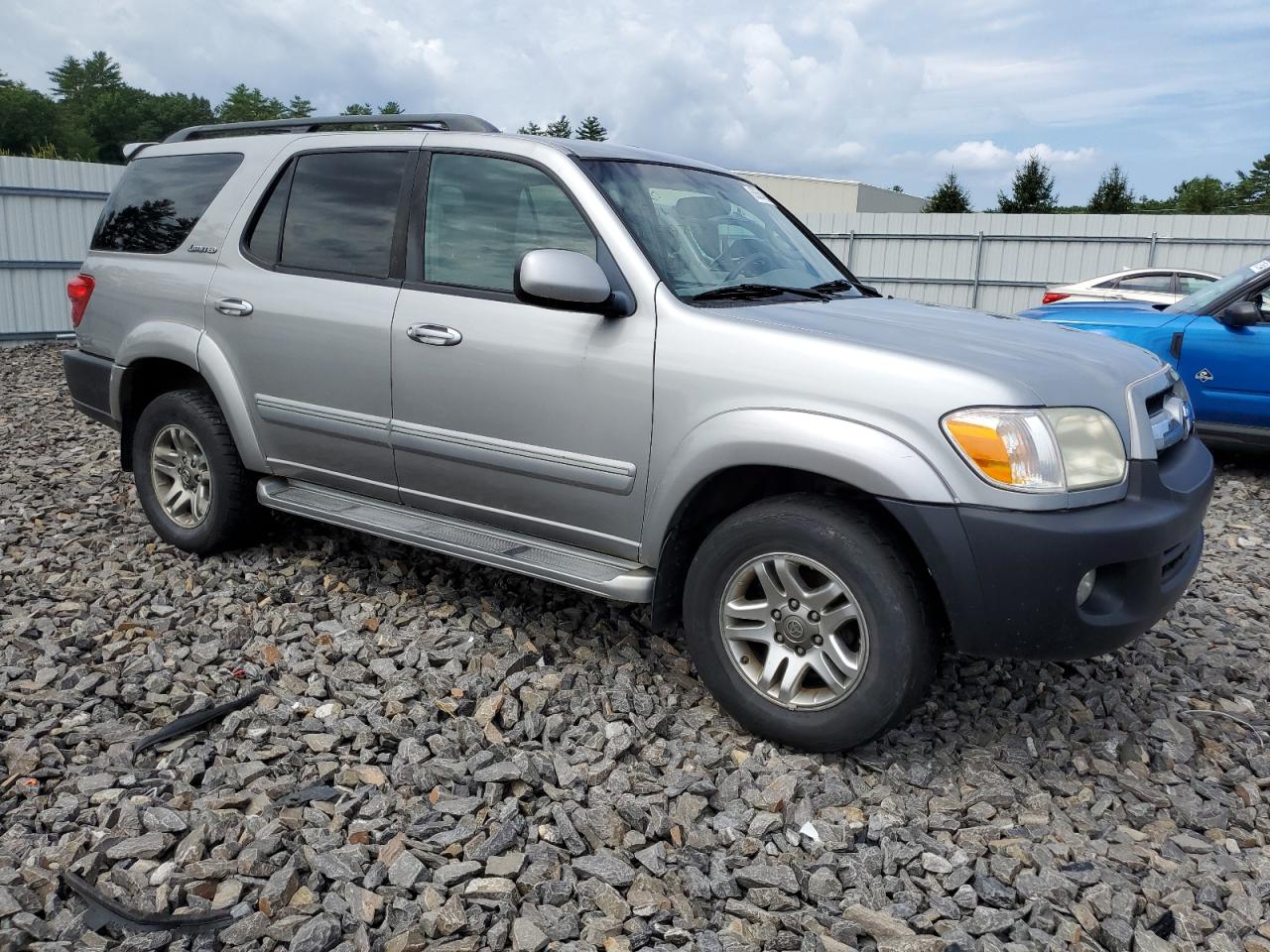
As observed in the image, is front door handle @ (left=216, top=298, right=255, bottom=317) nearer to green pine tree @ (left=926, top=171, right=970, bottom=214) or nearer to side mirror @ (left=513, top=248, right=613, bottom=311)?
side mirror @ (left=513, top=248, right=613, bottom=311)

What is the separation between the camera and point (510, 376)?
362cm

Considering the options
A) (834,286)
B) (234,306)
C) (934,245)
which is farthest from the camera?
(934,245)

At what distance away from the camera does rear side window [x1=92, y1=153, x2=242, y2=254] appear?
4.76 meters

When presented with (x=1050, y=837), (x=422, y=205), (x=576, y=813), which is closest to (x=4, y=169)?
(x=422, y=205)

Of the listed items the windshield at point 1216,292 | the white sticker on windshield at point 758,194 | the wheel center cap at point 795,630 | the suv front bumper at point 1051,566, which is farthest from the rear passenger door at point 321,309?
the windshield at point 1216,292

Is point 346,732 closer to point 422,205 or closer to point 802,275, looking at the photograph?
point 422,205

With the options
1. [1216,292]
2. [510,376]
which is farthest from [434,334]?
[1216,292]

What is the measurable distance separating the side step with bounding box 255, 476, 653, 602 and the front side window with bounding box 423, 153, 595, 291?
92 cm

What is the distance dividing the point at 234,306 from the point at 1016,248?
57.0 ft

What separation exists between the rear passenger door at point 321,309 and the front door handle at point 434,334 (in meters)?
0.16

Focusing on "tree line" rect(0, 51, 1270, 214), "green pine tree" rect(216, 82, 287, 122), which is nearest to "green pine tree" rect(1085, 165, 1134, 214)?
"tree line" rect(0, 51, 1270, 214)

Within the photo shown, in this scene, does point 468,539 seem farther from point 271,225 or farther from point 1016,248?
point 1016,248

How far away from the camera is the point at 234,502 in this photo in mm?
4695

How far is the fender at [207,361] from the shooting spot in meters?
4.48
